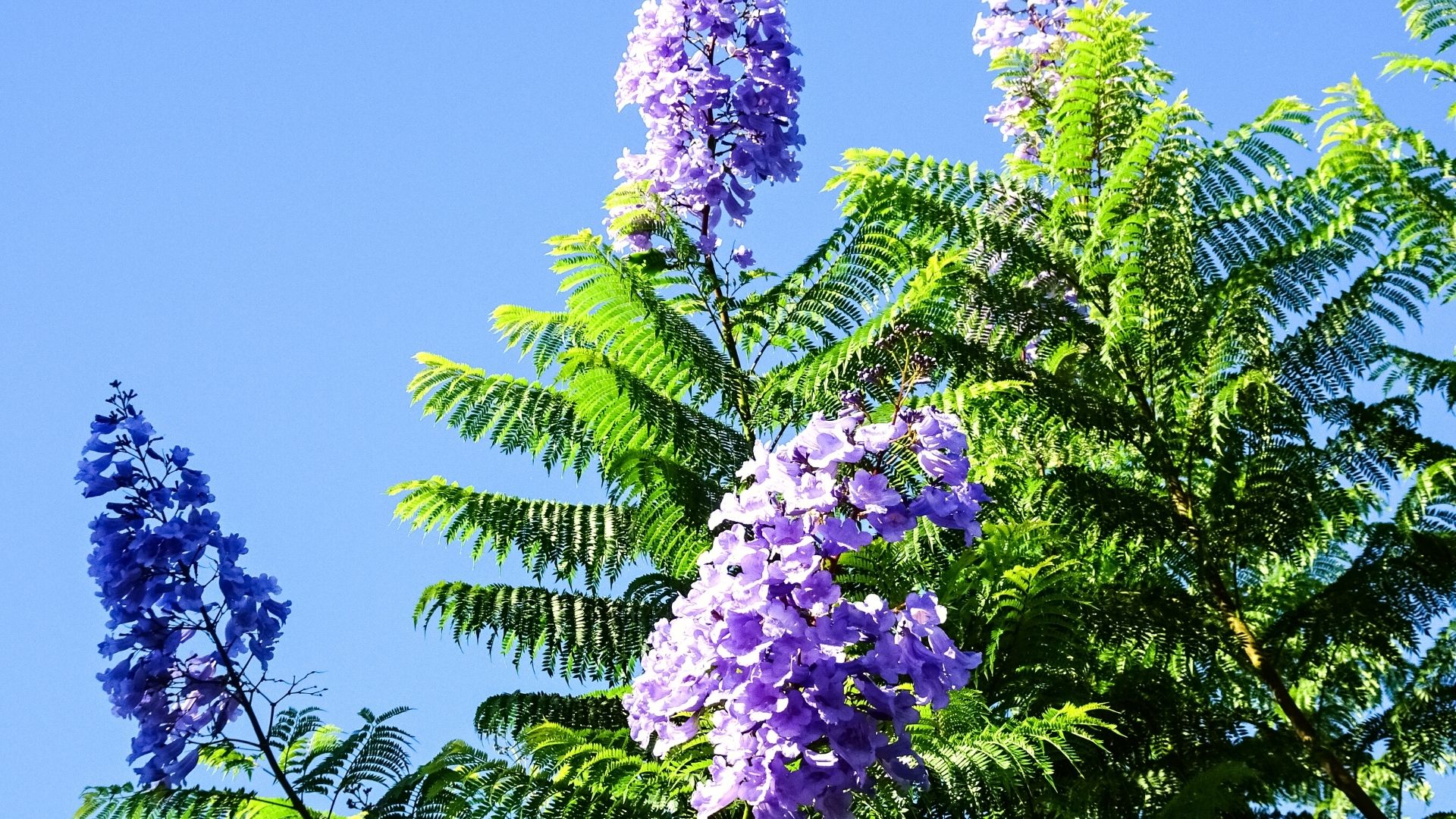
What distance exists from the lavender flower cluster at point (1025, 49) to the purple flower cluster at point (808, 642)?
4441 millimetres

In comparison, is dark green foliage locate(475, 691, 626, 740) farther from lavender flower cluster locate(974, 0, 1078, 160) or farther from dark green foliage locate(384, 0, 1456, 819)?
lavender flower cluster locate(974, 0, 1078, 160)

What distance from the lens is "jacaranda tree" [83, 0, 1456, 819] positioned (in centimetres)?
383

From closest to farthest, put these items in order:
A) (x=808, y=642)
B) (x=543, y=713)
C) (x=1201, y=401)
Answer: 1. (x=808, y=642)
2. (x=543, y=713)
3. (x=1201, y=401)

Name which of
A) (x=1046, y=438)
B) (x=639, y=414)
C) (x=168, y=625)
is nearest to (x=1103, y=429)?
(x=1046, y=438)

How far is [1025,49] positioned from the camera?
6.88m

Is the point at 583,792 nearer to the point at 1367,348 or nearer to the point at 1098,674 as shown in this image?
the point at 1098,674

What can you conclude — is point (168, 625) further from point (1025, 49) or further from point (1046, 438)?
point (1025, 49)

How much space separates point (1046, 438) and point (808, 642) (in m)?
2.96

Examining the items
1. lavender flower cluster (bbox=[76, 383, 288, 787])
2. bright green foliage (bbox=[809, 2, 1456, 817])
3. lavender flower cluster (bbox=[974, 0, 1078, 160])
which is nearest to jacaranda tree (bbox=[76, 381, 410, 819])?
lavender flower cluster (bbox=[76, 383, 288, 787])

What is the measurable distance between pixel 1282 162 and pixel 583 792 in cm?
355

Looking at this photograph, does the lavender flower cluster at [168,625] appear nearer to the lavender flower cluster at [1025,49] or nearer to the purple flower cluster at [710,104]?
the purple flower cluster at [710,104]

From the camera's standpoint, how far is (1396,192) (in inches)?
197

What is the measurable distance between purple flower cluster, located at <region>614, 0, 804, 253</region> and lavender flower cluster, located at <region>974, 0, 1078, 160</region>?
2.16 metres

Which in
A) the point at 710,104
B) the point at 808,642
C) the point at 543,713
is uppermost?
the point at 710,104
